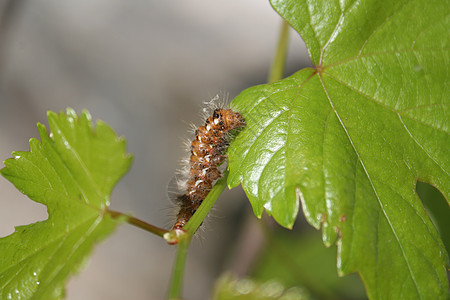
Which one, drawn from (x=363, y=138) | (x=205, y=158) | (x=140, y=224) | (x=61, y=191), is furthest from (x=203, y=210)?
(x=363, y=138)

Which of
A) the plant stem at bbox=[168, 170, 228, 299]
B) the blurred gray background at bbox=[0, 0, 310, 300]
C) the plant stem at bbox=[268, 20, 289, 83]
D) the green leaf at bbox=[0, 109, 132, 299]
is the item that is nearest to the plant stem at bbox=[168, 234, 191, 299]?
the plant stem at bbox=[168, 170, 228, 299]

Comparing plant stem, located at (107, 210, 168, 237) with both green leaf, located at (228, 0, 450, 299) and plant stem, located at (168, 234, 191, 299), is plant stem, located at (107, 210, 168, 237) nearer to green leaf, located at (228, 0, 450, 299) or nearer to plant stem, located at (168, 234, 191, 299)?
plant stem, located at (168, 234, 191, 299)

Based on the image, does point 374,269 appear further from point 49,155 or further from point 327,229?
point 49,155

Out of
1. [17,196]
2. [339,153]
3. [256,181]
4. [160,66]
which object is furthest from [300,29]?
[17,196]

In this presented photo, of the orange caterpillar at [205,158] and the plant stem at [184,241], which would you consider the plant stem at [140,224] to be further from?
the orange caterpillar at [205,158]

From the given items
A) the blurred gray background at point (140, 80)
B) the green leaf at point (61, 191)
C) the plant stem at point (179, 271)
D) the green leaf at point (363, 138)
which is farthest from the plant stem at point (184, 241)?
the blurred gray background at point (140, 80)

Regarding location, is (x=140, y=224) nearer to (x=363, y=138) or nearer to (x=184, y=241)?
(x=184, y=241)
